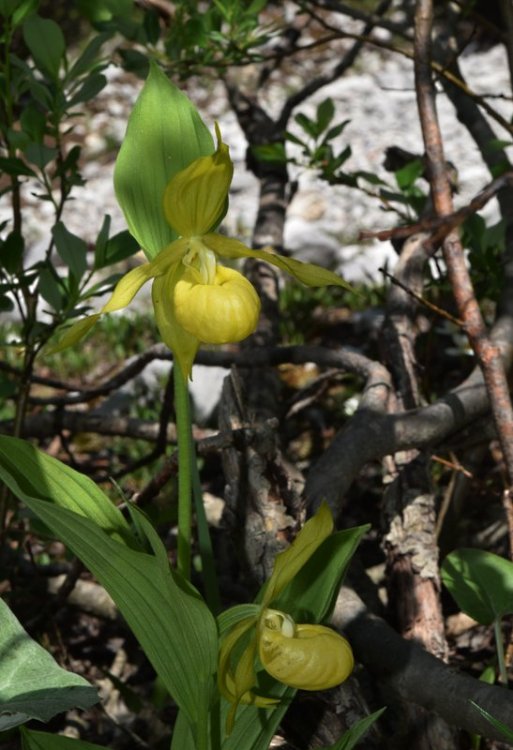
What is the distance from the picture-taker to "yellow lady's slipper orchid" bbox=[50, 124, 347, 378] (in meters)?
1.17

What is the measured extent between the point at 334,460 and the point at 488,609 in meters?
0.41

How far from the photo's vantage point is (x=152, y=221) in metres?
1.29

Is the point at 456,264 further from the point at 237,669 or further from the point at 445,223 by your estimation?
the point at 237,669

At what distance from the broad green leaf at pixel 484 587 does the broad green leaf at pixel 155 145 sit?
2.65 feet

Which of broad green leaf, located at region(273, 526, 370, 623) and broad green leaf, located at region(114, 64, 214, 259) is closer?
broad green leaf, located at region(114, 64, 214, 259)

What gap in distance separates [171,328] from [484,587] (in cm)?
72

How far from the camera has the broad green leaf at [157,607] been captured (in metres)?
1.14

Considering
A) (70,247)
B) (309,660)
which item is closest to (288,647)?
(309,660)

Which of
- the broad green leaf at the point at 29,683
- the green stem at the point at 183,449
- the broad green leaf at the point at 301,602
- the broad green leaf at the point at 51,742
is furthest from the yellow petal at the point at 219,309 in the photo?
the broad green leaf at the point at 51,742

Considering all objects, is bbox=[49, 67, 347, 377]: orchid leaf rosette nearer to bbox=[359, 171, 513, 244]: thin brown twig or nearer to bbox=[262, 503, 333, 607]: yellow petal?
bbox=[262, 503, 333, 607]: yellow petal

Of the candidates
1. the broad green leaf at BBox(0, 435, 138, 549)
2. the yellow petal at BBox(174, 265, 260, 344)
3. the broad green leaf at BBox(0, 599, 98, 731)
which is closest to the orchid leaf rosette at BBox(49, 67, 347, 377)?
the yellow petal at BBox(174, 265, 260, 344)

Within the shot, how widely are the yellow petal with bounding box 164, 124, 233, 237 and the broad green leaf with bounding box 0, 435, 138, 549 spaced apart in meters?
0.35

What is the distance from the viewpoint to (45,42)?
1807mm

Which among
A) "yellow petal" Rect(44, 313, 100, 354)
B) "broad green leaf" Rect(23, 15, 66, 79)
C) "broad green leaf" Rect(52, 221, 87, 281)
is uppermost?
"broad green leaf" Rect(23, 15, 66, 79)
